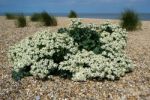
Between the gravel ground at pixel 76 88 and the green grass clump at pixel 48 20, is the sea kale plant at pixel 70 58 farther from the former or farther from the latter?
the green grass clump at pixel 48 20

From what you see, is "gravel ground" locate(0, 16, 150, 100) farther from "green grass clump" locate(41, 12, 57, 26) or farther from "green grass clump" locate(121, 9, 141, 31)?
"green grass clump" locate(41, 12, 57, 26)

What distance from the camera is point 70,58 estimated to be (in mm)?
6625

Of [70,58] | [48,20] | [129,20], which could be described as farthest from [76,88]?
[48,20]

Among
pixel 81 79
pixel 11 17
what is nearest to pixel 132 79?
pixel 81 79

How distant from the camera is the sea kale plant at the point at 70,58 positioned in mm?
6305

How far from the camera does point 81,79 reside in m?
6.20

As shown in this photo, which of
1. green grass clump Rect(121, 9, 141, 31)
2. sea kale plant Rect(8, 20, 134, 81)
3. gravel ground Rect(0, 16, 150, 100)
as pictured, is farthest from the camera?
green grass clump Rect(121, 9, 141, 31)

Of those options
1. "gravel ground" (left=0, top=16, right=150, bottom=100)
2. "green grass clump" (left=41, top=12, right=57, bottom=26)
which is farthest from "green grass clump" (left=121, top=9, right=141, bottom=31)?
"gravel ground" (left=0, top=16, right=150, bottom=100)

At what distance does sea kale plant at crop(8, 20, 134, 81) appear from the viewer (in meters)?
6.30

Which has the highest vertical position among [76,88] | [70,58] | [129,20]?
[129,20]

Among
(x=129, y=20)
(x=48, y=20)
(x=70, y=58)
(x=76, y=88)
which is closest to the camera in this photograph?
(x=76, y=88)

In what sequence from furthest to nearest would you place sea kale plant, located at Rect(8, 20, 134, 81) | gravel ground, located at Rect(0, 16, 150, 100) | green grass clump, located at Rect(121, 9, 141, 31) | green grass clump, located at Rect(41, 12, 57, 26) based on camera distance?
green grass clump, located at Rect(41, 12, 57, 26) → green grass clump, located at Rect(121, 9, 141, 31) → sea kale plant, located at Rect(8, 20, 134, 81) → gravel ground, located at Rect(0, 16, 150, 100)

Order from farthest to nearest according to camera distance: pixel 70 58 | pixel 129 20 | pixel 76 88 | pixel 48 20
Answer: pixel 48 20 → pixel 129 20 → pixel 70 58 → pixel 76 88

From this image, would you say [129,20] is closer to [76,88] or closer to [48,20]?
[48,20]
